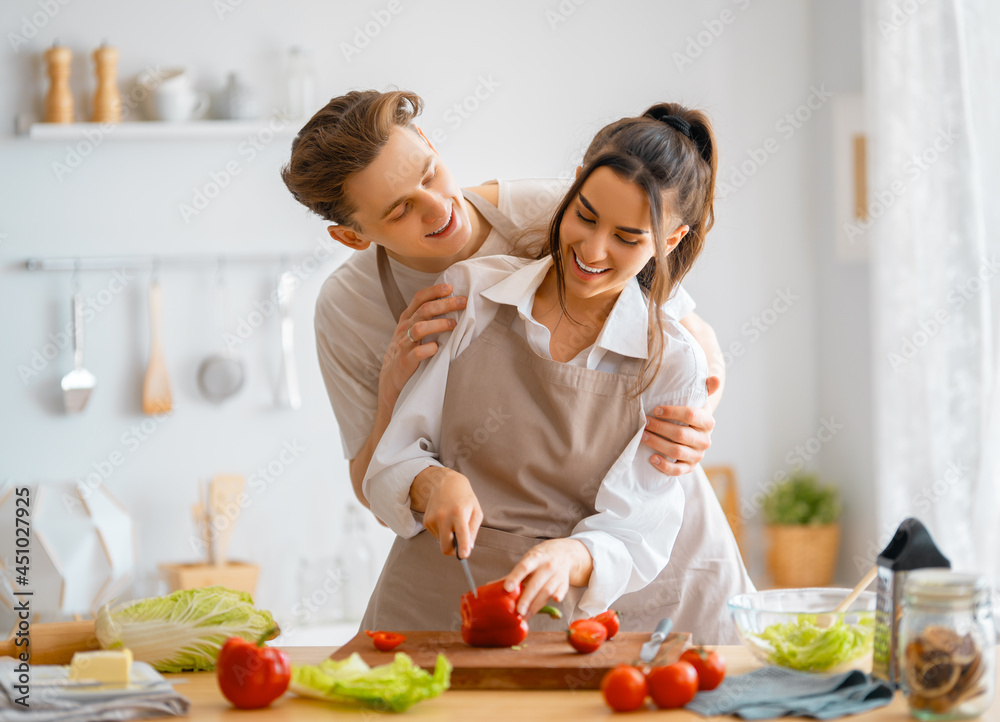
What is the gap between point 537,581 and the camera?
3.64 ft

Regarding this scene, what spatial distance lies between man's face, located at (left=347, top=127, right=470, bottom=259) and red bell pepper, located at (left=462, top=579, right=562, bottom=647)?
538mm

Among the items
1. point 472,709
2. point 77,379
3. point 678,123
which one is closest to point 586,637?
point 472,709

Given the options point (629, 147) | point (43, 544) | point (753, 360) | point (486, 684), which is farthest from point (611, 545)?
point (753, 360)

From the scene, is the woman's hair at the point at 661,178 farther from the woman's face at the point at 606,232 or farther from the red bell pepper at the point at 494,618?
the red bell pepper at the point at 494,618

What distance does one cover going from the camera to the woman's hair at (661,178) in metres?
1.27

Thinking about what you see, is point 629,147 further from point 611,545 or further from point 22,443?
point 22,443

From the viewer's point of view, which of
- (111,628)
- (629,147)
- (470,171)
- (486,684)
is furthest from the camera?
(470,171)

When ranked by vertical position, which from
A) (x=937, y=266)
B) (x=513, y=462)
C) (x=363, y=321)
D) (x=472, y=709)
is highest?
(x=937, y=266)

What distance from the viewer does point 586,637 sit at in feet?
3.50

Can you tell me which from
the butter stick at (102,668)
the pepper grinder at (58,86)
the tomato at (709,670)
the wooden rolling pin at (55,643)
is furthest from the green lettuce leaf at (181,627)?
the pepper grinder at (58,86)

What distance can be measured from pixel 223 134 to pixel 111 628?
231 cm

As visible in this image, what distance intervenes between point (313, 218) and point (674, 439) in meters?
2.20

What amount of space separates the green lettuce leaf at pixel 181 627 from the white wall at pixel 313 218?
2.09 meters

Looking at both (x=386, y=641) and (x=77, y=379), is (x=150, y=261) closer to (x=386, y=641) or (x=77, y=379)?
(x=77, y=379)
